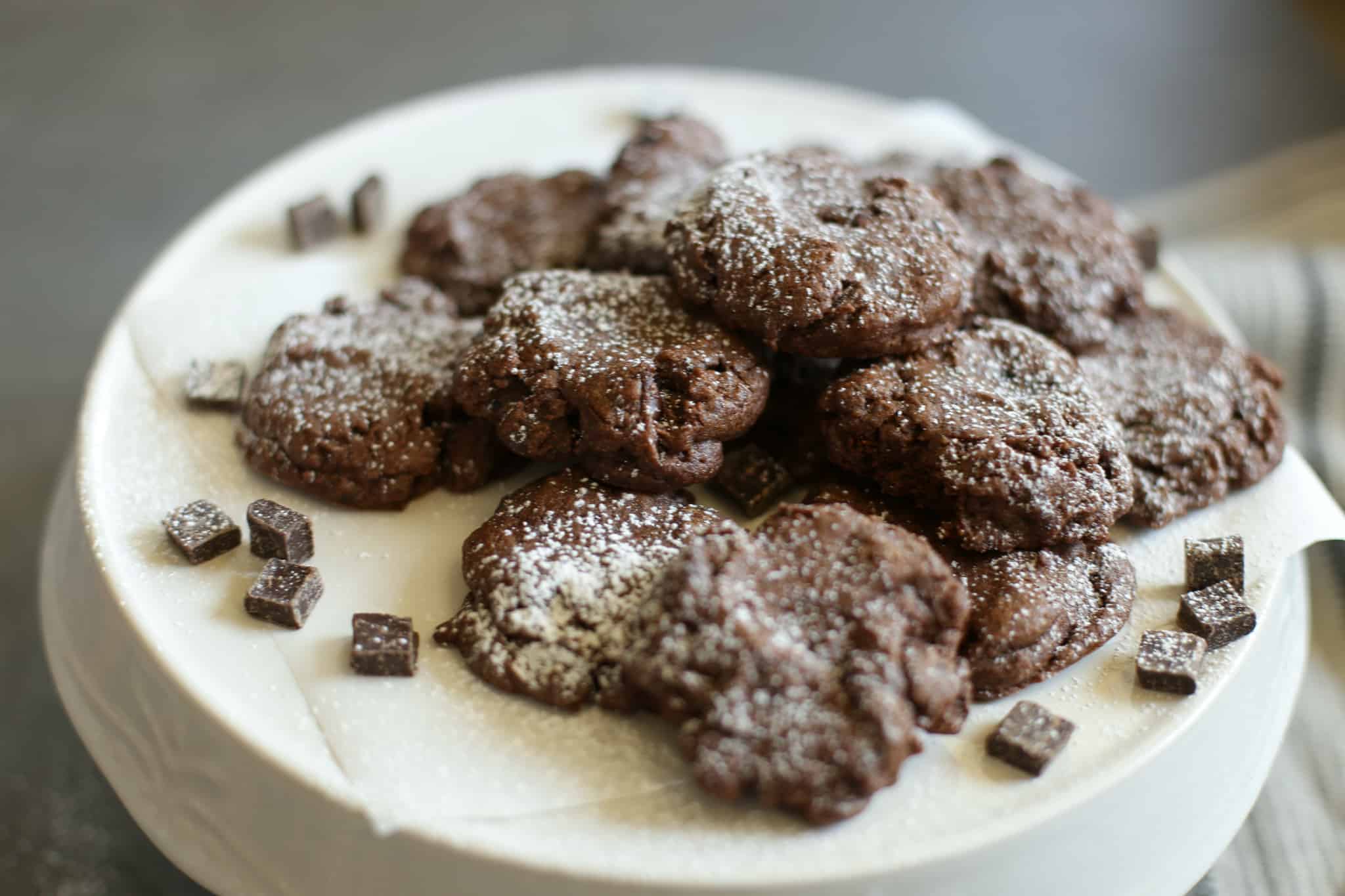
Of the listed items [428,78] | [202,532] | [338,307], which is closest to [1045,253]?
[338,307]

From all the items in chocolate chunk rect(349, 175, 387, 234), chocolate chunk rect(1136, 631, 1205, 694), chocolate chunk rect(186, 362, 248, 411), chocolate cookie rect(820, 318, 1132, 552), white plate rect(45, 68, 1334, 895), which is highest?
chocolate cookie rect(820, 318, 1132, 552)

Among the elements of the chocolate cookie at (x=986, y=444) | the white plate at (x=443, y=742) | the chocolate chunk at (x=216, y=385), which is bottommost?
the white plate at (x=443, y=742)

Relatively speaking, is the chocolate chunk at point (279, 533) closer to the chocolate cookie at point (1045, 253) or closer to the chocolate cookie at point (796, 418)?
the chocolate cookie at point (796, 418)

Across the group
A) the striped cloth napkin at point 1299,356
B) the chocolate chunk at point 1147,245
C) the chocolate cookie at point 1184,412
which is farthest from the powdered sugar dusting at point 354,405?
the striped cloth napkin at point 1299,356

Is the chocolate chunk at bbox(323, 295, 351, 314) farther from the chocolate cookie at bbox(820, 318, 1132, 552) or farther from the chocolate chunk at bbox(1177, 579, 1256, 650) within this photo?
the chocolate chunk at bbox(1177, 579, 1256, 650)

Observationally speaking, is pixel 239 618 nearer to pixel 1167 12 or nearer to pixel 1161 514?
pixel 1161 514

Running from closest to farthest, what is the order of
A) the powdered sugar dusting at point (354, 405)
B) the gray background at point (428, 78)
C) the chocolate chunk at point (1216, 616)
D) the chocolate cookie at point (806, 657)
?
the chocolate cookie at point (806, 657)
the chocolate chunk at point (1216, 616)
the powdered sugar dusting at point (354, 405)
the gray background at point (428, 78)

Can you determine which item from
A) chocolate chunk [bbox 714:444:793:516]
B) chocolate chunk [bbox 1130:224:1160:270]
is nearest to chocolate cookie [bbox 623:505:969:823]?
chocolate chunk [bbox 714:444:793:516]
